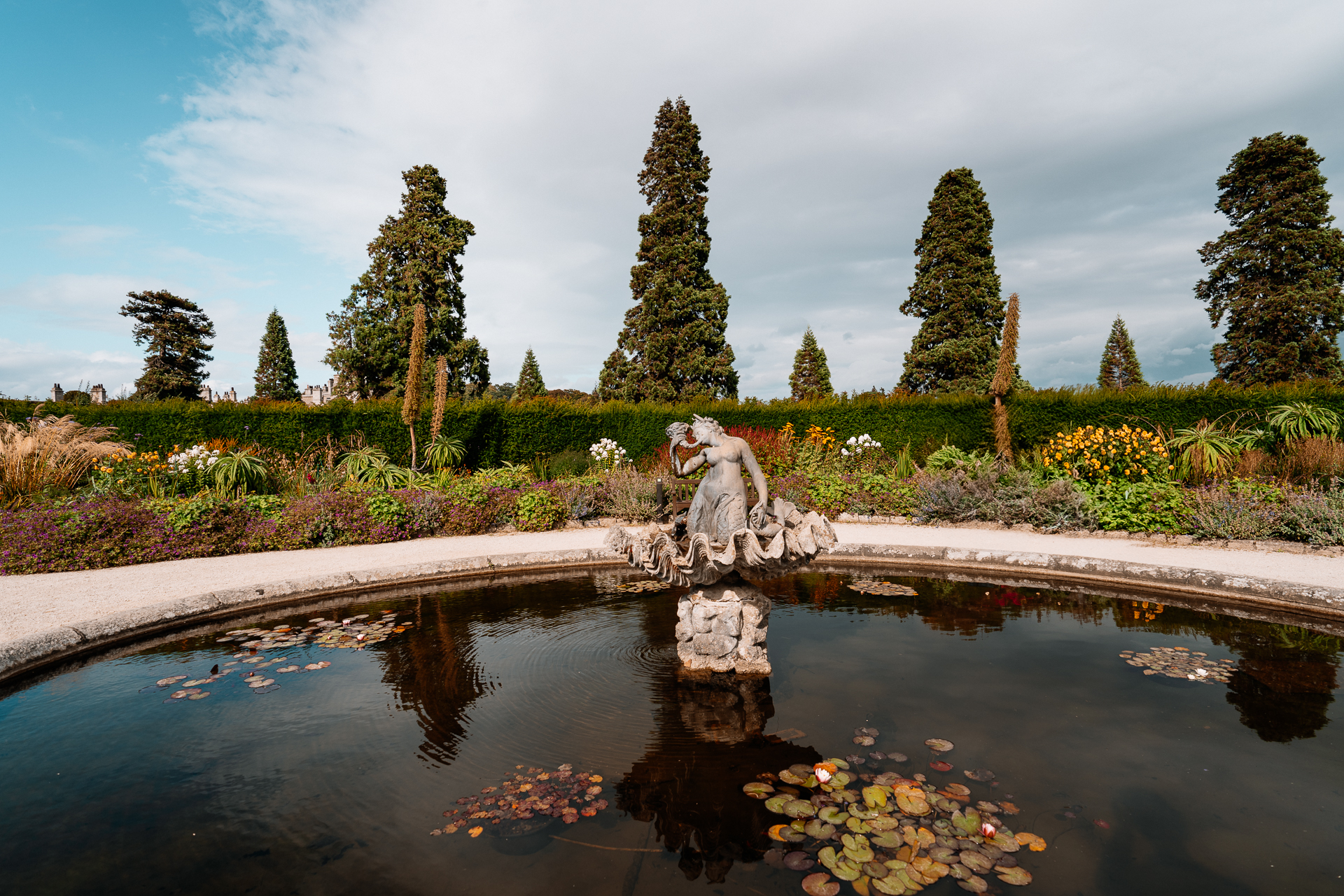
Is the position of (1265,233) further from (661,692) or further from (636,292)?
(661,692)

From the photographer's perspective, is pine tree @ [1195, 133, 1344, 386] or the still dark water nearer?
the still dark water

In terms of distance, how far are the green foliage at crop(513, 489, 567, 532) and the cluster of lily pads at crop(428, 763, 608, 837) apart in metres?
6.42

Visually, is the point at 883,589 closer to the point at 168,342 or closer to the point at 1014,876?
the point at 1014,876

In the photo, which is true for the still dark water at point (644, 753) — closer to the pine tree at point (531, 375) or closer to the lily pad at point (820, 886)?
the lily pad at point (820, 886)

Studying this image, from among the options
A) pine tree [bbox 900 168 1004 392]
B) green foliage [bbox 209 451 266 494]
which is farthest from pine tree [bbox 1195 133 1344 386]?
green foliage [bbox 209 451 266 494]

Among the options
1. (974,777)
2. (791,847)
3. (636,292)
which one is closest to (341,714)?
(791,847)

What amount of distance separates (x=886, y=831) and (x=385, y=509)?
24.3ft

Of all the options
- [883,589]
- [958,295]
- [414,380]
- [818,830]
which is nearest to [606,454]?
[414,380]

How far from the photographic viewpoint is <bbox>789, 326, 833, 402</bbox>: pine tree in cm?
3566

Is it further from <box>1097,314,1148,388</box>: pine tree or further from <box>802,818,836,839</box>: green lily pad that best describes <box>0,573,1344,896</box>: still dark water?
<box>1097,314,1148,388</box>: pine tree

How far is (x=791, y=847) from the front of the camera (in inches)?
79.1

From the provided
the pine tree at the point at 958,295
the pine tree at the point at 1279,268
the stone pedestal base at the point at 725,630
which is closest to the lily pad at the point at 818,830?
the stone pedestal base at the point at 725,630

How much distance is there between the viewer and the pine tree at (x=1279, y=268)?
18359mm

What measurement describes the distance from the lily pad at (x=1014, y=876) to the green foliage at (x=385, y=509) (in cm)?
764
